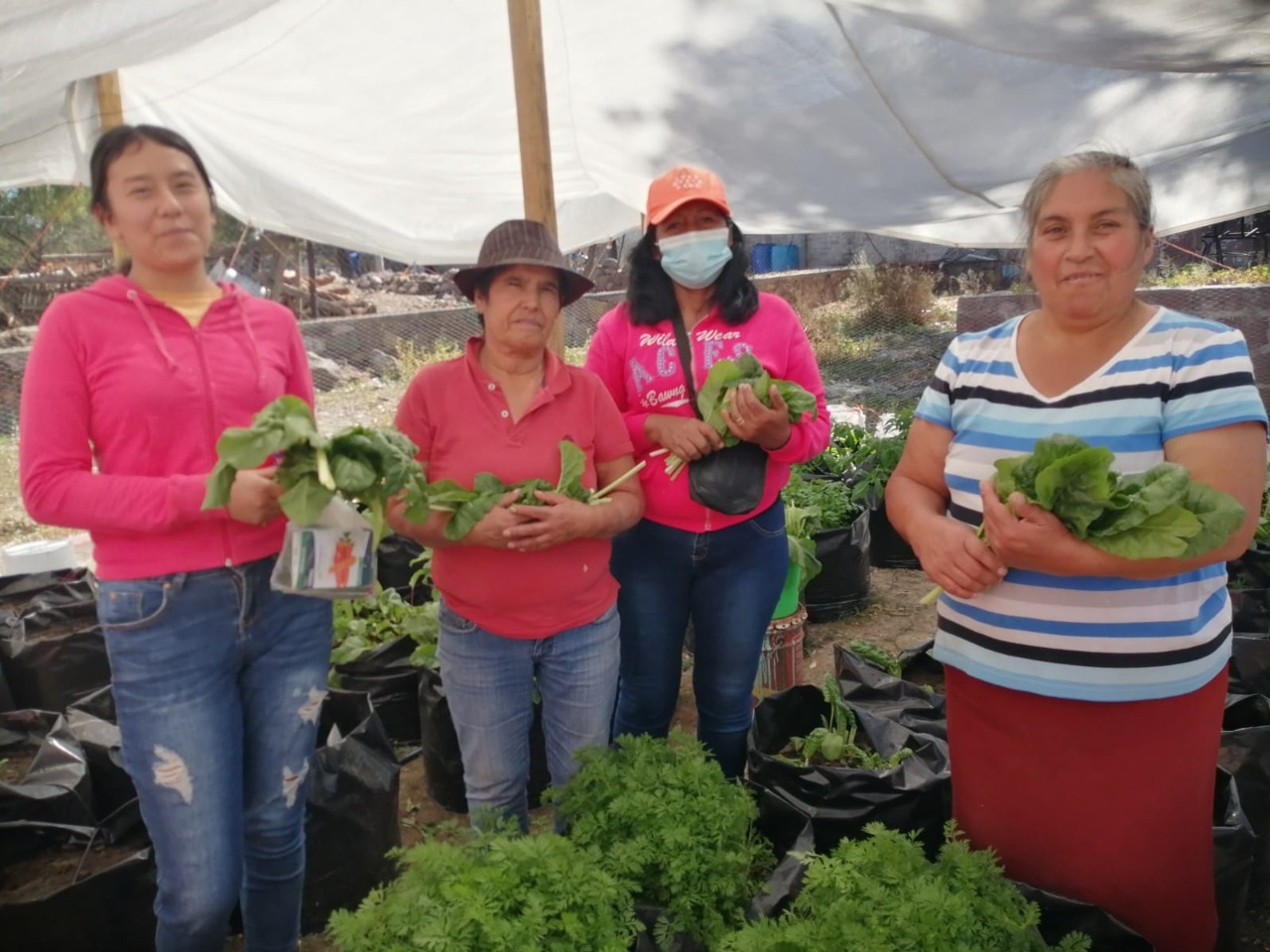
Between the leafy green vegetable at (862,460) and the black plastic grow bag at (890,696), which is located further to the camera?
the leafy green vegetable at (862,460)

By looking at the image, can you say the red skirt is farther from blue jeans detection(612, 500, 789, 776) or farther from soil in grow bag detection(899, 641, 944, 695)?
soil in grow bag detection(899, 641, 944, 695)

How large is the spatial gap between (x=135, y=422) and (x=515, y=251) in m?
1.01

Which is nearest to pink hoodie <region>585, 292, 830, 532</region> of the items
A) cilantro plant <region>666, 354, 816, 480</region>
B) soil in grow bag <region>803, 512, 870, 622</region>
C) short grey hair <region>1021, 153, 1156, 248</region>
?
cilantro plant <region>666, 354, 816, 480</region>

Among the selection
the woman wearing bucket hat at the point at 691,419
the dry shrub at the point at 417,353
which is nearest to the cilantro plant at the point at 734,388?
the woman wearing bucket hat at the point at 691,419

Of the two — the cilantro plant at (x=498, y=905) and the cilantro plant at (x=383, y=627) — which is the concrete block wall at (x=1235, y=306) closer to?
the cilantro plant at (x=383, y=627)

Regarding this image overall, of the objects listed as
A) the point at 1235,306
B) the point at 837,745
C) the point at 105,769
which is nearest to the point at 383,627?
the point at 105,769

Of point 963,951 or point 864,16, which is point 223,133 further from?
point 963,951

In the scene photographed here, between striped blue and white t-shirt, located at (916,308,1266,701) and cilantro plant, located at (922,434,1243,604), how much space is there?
0.14 metres

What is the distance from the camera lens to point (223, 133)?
4.55m

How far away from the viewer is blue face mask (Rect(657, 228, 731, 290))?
2.68 metres

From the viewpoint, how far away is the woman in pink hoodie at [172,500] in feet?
6.22

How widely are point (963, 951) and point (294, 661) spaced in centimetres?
160

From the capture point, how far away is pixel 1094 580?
1.82 metres

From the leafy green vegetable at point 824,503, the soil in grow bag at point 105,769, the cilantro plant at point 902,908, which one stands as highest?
the leafy green vegetable at point 824,503
